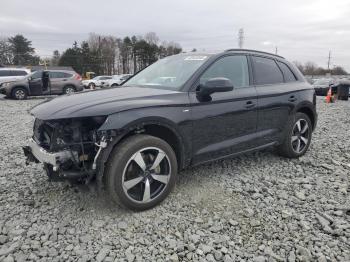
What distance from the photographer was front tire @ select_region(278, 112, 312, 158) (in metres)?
4.81

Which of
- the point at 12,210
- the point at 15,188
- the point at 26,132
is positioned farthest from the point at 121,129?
the point at 26,132

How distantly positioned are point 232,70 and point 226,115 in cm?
68

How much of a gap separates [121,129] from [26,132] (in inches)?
192

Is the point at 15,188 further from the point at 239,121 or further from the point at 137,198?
the point at 239,121

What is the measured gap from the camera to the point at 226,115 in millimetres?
3809

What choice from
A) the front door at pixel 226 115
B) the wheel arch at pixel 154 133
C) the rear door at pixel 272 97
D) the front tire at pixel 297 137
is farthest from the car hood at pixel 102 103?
the front tire at pixel 297 137

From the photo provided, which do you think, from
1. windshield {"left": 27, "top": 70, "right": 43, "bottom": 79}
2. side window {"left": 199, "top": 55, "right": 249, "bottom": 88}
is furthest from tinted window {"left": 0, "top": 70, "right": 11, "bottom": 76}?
side window {"left": 199, "top": 55, "right": 249, "bottom": 88}

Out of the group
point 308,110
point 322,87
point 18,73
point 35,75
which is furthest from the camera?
point 322,87

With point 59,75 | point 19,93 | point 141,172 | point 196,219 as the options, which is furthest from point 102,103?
point 59,75

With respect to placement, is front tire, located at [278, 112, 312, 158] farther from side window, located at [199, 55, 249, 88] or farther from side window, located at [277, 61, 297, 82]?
side window, located at [199, 55, 249, 88]

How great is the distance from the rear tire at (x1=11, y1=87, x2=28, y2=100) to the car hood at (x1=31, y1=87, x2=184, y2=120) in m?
13.7

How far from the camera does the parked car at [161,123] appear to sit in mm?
2982

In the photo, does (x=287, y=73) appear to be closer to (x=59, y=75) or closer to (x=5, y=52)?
(x=59, y=75)

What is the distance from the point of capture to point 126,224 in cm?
305
